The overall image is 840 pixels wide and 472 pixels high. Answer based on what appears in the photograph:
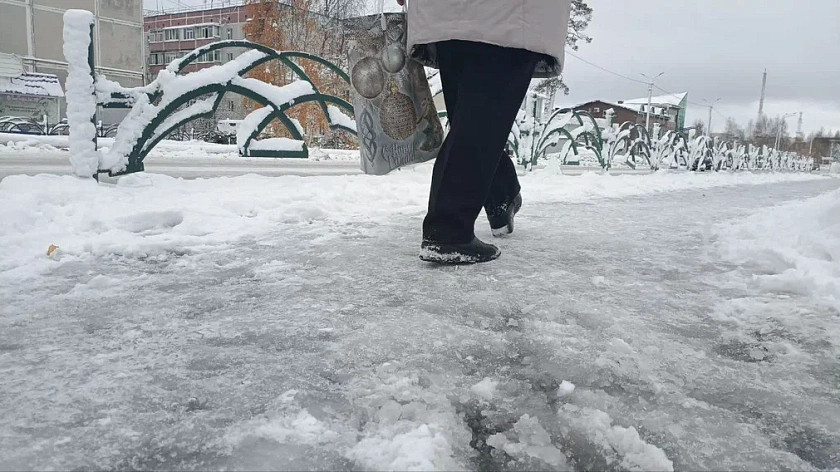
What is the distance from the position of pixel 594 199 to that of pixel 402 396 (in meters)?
4.63

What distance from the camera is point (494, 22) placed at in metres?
1.91

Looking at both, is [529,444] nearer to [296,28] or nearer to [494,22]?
[494,22]

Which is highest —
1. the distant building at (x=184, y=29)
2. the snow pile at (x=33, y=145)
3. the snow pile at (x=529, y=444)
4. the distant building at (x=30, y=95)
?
the distant building at (x=184, y=29)

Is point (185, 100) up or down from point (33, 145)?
up

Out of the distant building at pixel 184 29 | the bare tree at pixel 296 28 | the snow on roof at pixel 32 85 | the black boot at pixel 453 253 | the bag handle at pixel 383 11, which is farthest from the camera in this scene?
the distant building at pixel 184 29

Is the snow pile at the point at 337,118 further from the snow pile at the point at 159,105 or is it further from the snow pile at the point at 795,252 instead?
the snow pile at the point at 795,252

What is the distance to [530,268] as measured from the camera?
2148mm

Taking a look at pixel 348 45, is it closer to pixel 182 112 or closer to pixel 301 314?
pixel 301 314

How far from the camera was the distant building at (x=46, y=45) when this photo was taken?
964 inches

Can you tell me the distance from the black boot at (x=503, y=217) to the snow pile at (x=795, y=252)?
3.33 feet

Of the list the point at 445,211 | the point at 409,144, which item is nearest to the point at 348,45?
the point at 409,144

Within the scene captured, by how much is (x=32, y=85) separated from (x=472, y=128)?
2934 centimetres

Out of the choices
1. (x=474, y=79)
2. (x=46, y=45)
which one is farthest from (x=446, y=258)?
(x=46, y=45)

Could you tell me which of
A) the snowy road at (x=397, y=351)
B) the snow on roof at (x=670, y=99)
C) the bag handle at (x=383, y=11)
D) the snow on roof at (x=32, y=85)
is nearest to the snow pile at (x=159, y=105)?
the snowy road at (x=397, y=351)
